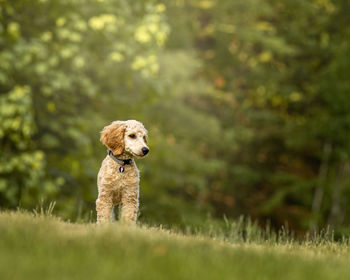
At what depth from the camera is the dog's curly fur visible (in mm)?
5688

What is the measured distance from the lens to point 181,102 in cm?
2041

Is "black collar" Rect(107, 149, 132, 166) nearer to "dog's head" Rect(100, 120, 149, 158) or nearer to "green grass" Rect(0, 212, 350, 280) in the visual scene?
"dog's head" Rect(100, 120, 149, 158)

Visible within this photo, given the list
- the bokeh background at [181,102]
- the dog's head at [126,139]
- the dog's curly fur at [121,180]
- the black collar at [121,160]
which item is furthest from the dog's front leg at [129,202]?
the bokeh background at [181,102]

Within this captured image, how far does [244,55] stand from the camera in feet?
87.9

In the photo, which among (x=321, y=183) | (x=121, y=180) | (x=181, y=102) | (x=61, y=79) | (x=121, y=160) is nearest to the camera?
(x=121, y=180)

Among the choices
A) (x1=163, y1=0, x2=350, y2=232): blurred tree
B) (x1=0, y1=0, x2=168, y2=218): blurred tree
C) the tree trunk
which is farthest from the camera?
the tree trunk

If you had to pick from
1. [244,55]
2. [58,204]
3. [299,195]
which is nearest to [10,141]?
[58,204]

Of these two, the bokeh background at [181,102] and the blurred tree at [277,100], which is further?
the blurred tree at [277,100]

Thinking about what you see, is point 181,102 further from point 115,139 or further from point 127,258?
point 127,258

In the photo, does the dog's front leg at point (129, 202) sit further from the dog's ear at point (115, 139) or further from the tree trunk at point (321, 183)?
the tree trunk at point (321, 183)

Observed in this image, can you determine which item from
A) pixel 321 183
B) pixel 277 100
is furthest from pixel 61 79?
pixel 277 100

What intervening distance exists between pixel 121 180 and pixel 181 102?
14.9 m

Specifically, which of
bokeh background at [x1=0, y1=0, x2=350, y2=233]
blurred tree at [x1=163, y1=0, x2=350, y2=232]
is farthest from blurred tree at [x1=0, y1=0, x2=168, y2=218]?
blurred tree at [x1=163, y1=0, x2=350, y2=232]

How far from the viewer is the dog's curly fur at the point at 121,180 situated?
5.69 metres
